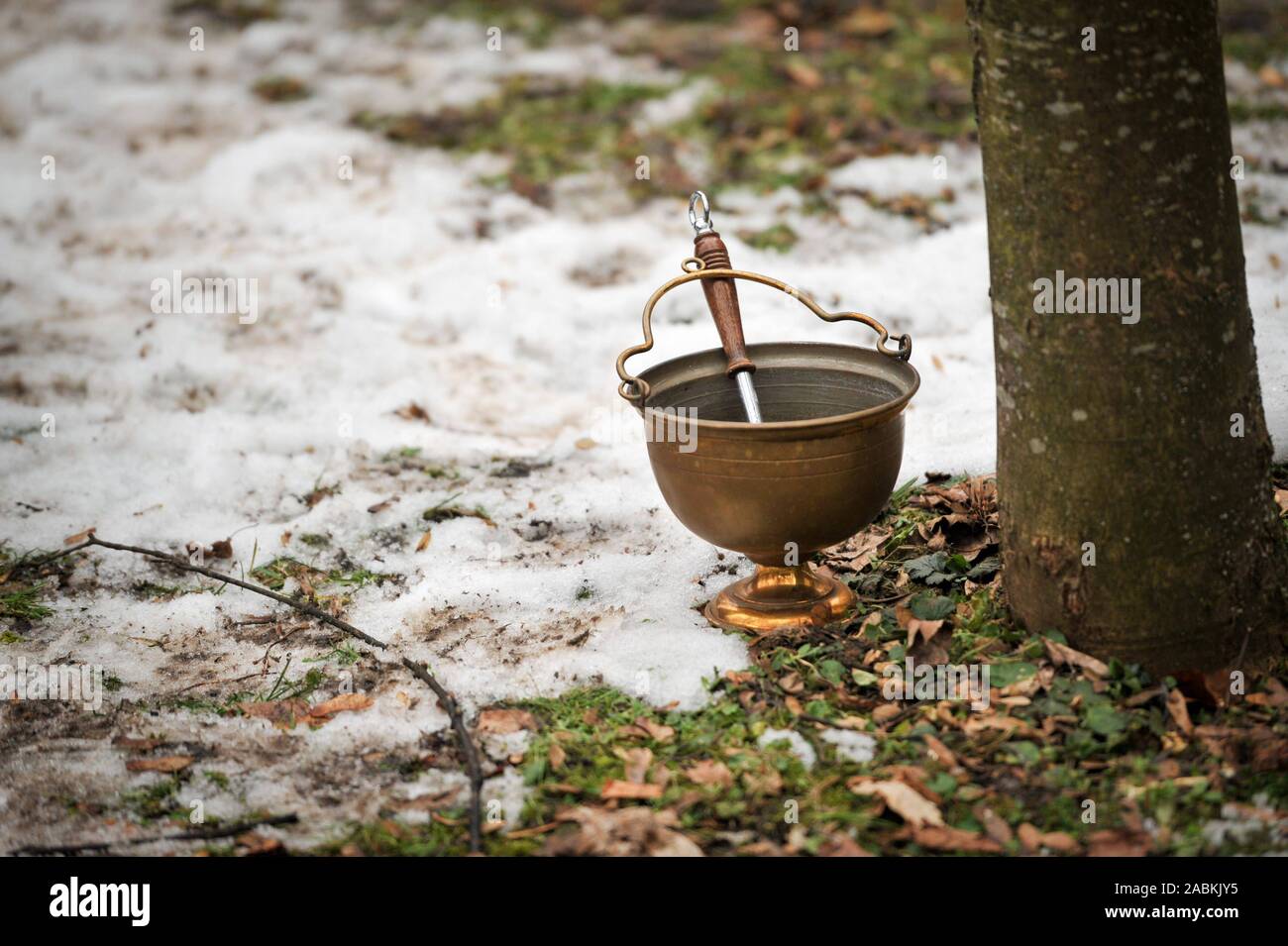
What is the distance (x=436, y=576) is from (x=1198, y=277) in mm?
2341

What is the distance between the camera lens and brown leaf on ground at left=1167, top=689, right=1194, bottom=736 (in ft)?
9.27

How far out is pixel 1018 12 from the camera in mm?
2719

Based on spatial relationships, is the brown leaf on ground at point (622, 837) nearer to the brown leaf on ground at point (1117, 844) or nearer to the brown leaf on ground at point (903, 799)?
the brown leaf on ground at point (903, 799)

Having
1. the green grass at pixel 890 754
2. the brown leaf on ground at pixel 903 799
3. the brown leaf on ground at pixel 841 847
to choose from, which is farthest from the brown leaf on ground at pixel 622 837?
the brown leaf on ground at pixel 903 799

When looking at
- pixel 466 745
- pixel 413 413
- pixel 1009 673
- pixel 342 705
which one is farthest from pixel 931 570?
pixel 413 413

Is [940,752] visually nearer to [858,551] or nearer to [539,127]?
[858,551]

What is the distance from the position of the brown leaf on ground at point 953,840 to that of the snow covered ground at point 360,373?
2.58 ft

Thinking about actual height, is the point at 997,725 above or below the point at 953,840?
above

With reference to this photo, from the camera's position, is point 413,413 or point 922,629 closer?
point 922,629

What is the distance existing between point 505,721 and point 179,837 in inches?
31.7

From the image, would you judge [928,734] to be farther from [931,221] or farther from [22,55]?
[22,55]

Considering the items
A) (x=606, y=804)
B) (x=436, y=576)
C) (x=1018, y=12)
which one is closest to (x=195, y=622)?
(x=436, y=576)

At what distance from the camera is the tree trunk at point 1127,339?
8.80 ft

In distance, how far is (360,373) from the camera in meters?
5.37
